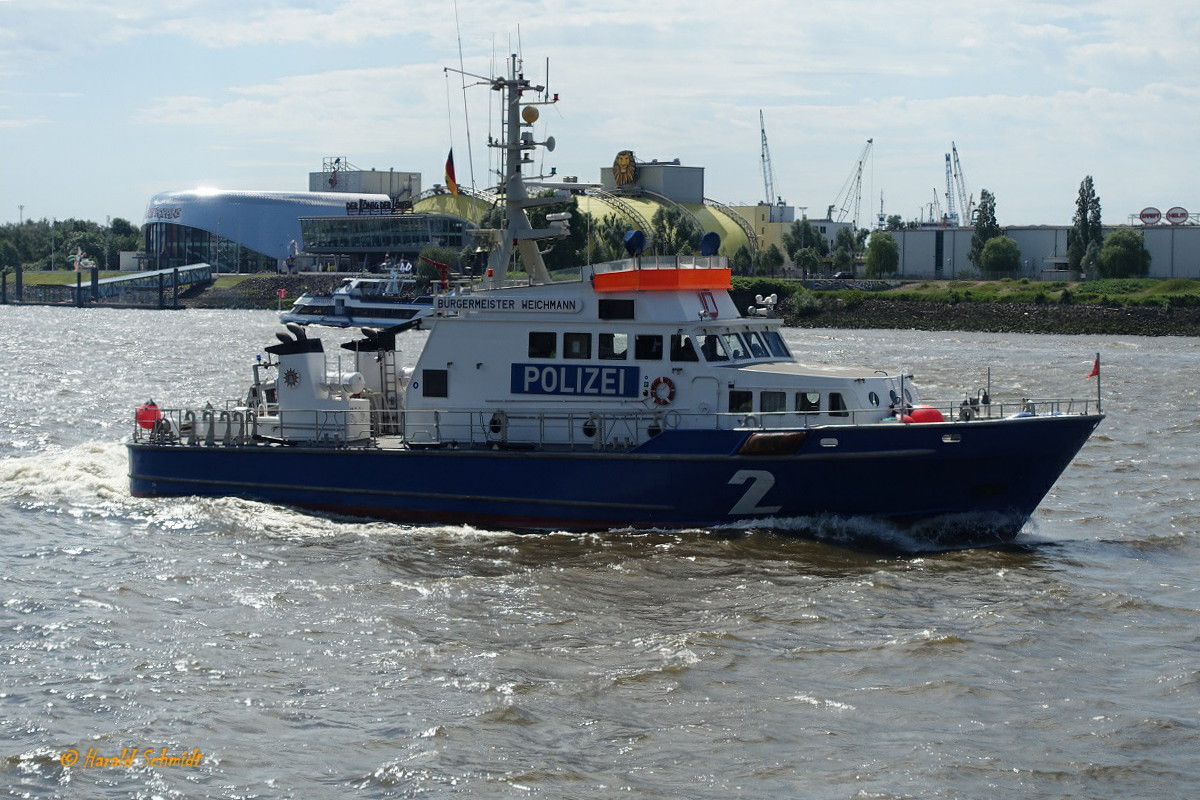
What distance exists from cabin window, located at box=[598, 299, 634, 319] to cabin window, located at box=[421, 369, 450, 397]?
2805 millimetres

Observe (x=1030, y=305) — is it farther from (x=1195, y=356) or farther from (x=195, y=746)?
(x=195, y=746)

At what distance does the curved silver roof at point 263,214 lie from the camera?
15238 cm

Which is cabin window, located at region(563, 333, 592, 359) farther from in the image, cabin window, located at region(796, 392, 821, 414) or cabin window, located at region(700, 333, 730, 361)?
cabin window, located at region(796, 392, 821, 414)

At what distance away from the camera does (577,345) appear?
22312mm

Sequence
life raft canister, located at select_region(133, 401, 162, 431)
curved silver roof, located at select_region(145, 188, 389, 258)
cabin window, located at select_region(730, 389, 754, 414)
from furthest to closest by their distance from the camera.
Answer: curved silver roof, located at select_region(145, 188, 389, 258)
life raft canister, located at select_region(133, 401, 162, 431)
cabin window, located at select_region(730, 389, 754, 414)

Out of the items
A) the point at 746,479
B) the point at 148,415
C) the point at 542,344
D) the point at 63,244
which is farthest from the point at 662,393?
the point at 63,244

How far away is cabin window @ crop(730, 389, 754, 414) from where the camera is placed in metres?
21.4

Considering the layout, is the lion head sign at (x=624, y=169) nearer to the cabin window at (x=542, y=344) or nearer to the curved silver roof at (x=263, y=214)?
the curved silver roof at (x=263, y=214)

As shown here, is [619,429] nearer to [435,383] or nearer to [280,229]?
[435,383]

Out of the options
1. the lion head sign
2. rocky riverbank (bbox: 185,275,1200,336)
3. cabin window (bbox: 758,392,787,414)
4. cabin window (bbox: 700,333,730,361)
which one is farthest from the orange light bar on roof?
the lion head sign

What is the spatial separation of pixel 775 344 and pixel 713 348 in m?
1.59

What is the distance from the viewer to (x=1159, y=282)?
91.2 m

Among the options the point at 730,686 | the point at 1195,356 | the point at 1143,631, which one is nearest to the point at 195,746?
the point at 730,686

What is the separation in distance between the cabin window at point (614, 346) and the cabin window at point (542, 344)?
79 centimetres
